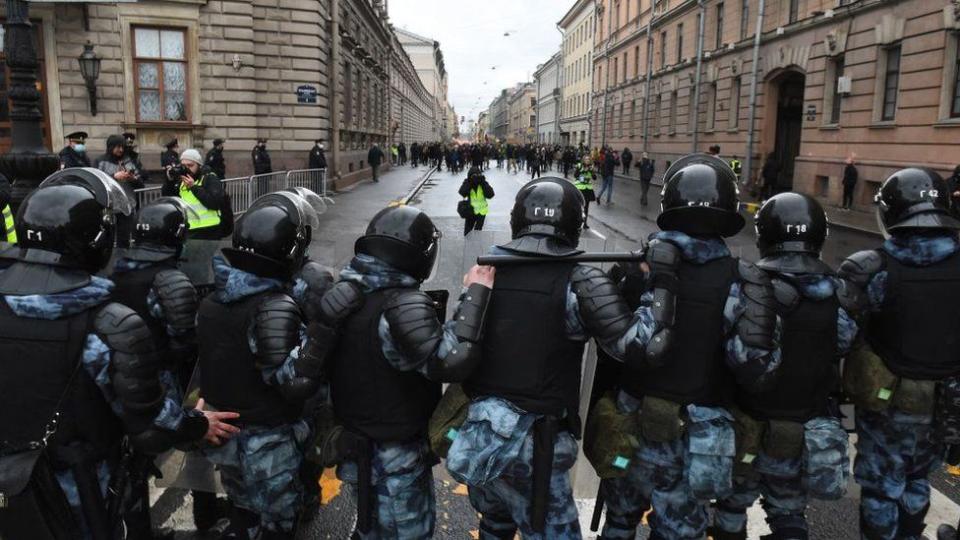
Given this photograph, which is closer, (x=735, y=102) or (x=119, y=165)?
A: (x=119, y=165)

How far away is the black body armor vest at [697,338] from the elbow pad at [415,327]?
3.34ft

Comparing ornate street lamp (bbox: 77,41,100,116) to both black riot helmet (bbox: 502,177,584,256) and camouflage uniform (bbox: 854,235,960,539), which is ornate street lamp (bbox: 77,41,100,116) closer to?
black riot helmet (bbox: 502,177,584,256)

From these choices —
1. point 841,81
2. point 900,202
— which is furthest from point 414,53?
point 900,202

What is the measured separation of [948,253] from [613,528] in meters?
2.08

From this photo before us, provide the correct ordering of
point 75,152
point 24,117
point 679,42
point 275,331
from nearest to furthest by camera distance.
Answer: point 275,331 < point 24,117 < point 75,152 < point 679,42

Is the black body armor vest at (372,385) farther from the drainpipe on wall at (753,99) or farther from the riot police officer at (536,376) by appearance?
the drainpipe on wall at (753,99)

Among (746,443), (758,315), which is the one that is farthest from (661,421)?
(758,315)

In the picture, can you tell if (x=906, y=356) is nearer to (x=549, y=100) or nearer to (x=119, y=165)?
(x=119, y=165)

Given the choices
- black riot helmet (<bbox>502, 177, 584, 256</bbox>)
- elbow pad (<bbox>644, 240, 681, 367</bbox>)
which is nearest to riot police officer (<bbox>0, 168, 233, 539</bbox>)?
black riot helmet (<bbox>502, 177, 584, 256</bbox>)

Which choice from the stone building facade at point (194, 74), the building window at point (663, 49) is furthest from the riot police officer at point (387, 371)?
the building window at point (663, 49)

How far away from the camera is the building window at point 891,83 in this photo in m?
18.6

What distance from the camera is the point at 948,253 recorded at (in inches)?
124

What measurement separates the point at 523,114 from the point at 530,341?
128 meters

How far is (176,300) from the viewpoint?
324 cm
